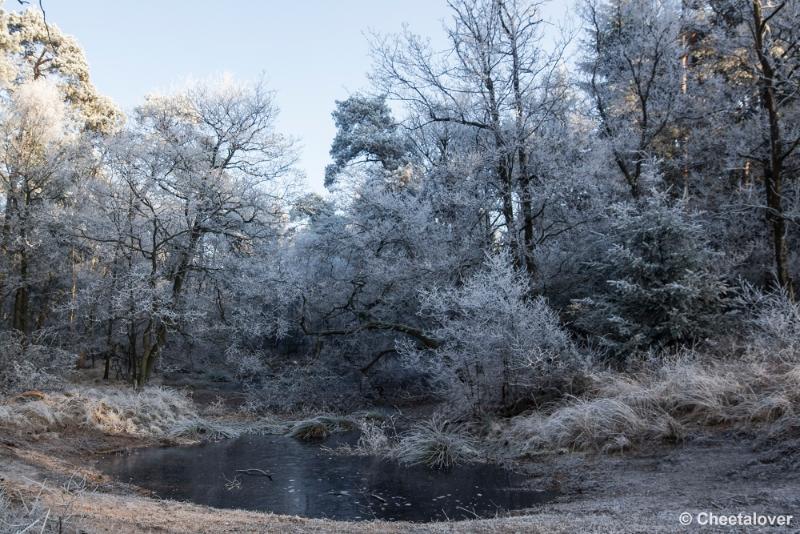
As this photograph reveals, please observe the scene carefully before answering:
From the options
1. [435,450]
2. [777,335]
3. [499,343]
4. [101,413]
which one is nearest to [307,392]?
[101,413]

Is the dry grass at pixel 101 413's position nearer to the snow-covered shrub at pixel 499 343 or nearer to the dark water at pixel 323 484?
the dark water at pixel 323 484

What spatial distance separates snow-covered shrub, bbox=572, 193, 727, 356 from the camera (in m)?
10.6

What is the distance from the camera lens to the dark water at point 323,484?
6.83m

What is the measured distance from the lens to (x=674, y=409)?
8492 mm

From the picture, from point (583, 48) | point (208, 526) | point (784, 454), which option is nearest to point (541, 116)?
point (583, 48)

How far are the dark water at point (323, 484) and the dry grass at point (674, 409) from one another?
119 cm

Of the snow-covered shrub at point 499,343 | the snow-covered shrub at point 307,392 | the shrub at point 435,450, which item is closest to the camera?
the shrub at point 435,450

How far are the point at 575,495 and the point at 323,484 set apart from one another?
335 centimetres

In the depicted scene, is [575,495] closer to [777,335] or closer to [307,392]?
[777,335]

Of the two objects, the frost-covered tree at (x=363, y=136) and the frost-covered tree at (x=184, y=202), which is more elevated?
the frost-covered tree at (x=363, y=136)

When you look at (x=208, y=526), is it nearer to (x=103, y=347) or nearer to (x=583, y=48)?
(x=583, y=48)

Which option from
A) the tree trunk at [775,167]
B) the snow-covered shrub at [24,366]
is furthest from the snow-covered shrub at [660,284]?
the snow-covered shrub at [24,366]

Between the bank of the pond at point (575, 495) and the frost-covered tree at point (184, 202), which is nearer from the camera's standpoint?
the bank of the pond at point (575, 495)

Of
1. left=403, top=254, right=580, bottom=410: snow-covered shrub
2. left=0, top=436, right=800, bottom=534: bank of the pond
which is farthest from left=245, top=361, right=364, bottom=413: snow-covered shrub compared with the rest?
left=0, top=436, right=800, bottom=534: bank of the pond
